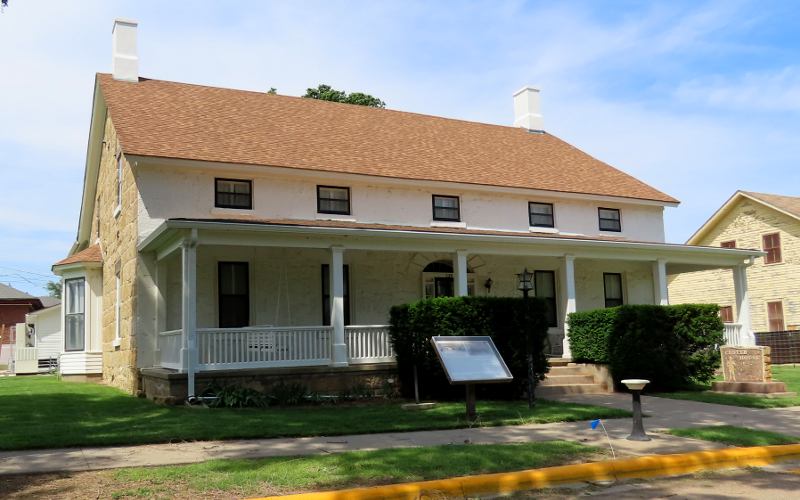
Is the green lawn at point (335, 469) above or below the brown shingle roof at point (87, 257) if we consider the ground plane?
below

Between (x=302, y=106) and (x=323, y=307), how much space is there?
7417 mm

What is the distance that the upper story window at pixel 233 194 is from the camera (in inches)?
665

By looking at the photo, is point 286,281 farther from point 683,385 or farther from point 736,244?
point 736,244

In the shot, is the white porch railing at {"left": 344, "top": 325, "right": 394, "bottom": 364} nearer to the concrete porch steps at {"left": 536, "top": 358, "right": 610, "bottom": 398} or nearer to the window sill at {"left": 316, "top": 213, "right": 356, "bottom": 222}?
the concrete porch steps at {"left": 536, "top": 358, "right": 610, "bottom": 398}

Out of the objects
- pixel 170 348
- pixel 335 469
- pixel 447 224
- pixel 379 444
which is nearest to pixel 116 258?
pixel 170 348

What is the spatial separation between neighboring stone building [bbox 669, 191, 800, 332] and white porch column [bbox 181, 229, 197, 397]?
24.2 metres

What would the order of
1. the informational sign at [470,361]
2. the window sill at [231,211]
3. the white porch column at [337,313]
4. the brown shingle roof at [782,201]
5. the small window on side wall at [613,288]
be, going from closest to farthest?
the informational sign at [470,361]
the white porch column at [337,313]
the window sill at [231,211]
the small window on side wall at [613,288]
the brown shingle roof at [782,201]

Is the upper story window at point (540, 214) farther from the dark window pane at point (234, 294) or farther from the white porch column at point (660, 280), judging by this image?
the dark window pane at point (234, 294)

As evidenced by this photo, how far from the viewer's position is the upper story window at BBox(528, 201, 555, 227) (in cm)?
2066

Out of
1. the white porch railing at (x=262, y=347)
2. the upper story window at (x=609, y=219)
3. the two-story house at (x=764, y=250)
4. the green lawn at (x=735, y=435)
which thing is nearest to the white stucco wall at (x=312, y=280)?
the upper story window at (x=609, y=219)

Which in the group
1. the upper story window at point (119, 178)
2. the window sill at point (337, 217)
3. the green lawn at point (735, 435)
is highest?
the upper story window at point (119, 178)

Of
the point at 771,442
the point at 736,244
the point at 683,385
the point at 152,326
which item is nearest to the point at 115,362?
the point at 152,326

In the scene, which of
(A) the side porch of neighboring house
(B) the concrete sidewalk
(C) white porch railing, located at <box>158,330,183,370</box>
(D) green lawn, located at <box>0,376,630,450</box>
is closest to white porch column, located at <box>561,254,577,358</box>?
(A) the side porch of neighboring house

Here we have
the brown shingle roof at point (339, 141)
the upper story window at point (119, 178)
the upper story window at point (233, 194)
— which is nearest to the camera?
the upper story window at point (233, 194)
